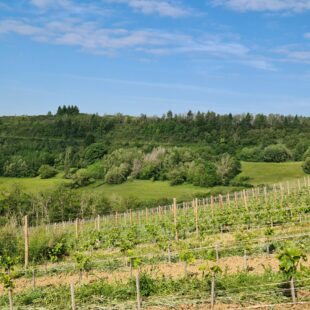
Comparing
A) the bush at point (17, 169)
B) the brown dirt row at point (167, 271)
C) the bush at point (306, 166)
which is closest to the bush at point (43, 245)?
the brown dirt row at point (167, 271)

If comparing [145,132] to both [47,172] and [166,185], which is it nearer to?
[47,172]

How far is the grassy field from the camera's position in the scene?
59.2m

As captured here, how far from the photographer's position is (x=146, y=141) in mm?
98938

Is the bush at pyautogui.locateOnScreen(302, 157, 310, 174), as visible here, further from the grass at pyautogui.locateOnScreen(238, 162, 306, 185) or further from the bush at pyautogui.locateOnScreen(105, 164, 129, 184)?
the bush at pyautogui.locateOnScreen(105, 164, 129, 184)

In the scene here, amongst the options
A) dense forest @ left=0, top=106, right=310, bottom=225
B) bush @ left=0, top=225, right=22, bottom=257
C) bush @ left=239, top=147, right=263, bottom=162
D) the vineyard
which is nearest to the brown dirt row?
the vineyard

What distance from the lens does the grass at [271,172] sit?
2520 inches

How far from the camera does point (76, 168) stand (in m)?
77.1

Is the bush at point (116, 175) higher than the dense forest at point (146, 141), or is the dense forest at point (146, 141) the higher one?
the dense forest at point (146, 141)

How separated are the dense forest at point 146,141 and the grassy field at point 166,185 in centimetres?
255

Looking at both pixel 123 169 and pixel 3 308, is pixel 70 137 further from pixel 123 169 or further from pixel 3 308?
pixel 3 308

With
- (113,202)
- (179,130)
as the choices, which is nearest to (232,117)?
(179,130)

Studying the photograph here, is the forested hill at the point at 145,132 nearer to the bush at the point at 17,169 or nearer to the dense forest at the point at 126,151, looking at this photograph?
the dense forest at the point at 126,151

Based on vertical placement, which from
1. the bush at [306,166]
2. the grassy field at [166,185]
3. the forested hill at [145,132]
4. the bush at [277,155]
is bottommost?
the grassy field at [166,185]

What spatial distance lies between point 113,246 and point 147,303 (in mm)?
14178
